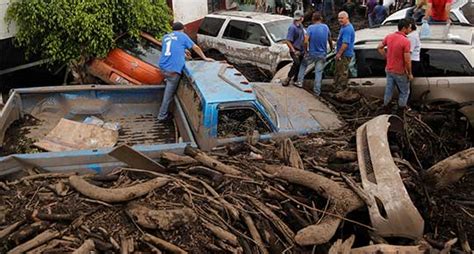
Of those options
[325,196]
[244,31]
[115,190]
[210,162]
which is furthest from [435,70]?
[244,31]

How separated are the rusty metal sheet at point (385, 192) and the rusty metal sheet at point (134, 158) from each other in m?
2.23

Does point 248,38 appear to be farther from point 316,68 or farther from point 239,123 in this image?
point 239,123

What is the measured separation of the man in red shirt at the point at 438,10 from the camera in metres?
10.8

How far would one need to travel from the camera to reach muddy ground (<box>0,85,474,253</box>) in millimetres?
4465

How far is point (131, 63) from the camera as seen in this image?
995 centimetres

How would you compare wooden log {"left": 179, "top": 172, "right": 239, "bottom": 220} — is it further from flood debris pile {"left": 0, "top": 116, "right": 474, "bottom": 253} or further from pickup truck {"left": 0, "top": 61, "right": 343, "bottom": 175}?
pickup truck {"left": 0, "top": 61, "right": 343, "bottom": 175}

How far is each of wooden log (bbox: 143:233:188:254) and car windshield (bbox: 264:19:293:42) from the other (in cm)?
900

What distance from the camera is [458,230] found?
4.78 meters

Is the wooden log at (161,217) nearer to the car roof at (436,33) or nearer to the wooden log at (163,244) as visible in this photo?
the wooden log at (163,244)

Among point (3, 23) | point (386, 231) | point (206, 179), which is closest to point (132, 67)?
point (3, 23)

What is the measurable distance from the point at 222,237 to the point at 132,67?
6092mm

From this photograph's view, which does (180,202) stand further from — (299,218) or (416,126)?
(416,126)

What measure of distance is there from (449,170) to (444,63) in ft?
11.1

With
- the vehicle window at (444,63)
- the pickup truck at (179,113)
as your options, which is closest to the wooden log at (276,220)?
the pickup truck at (179,113)
